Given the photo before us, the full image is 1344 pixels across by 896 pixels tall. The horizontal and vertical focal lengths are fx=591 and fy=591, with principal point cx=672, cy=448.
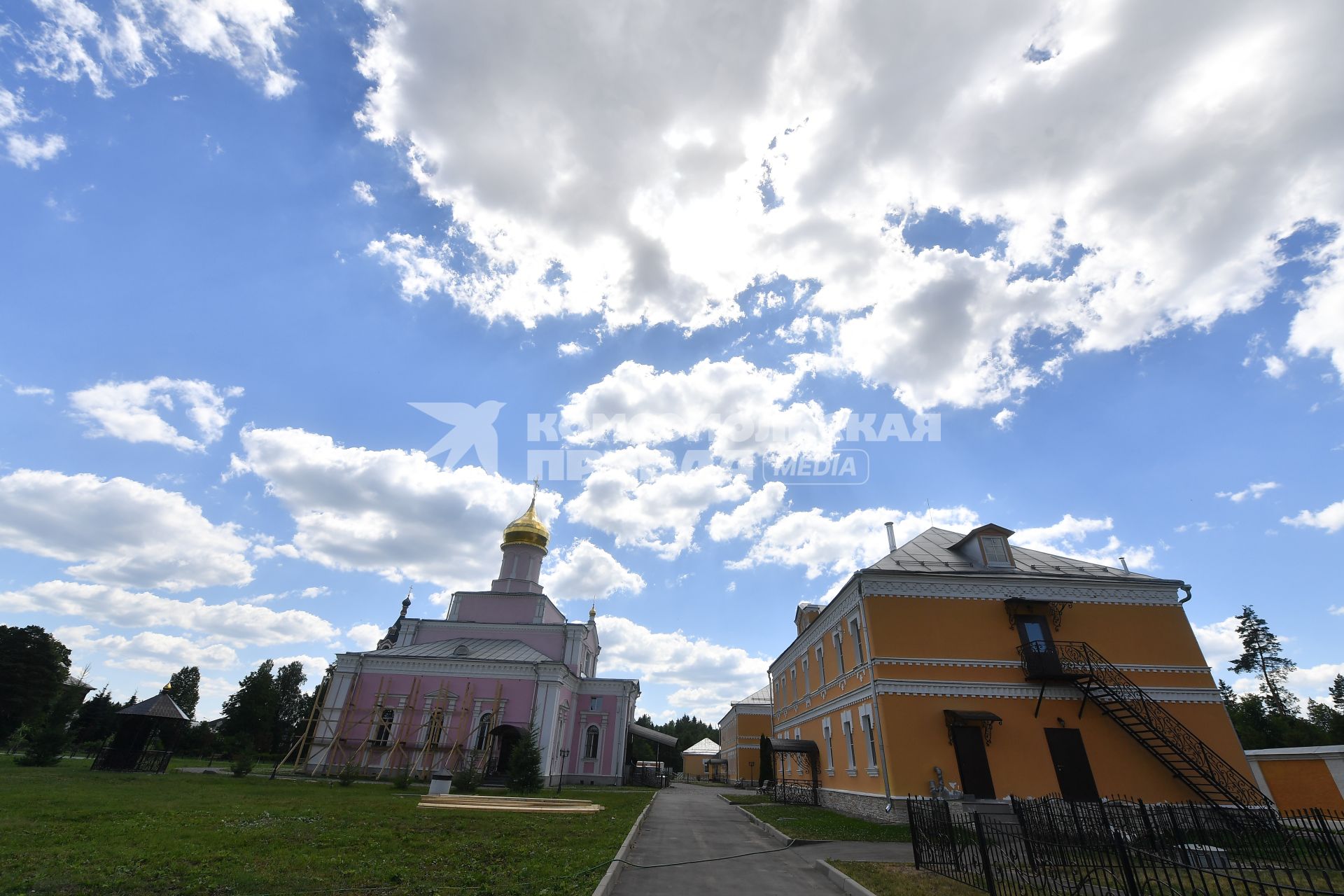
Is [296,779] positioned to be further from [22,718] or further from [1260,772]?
[1260,772]

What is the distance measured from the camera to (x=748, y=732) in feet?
170

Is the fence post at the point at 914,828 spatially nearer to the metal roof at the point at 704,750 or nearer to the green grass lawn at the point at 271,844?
the green grass lawn at the point at 271,844

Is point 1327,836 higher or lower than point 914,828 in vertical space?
higher

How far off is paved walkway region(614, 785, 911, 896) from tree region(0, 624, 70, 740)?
4828 cm

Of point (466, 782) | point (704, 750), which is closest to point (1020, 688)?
point (466, 782)

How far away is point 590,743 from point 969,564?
25.8m

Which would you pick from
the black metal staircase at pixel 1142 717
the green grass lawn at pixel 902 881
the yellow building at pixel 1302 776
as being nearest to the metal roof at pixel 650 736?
the black metal staircase at pixel 1142 717

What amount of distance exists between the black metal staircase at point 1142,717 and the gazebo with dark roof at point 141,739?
34534 millimetres

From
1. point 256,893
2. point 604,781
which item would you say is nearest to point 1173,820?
point 256,893

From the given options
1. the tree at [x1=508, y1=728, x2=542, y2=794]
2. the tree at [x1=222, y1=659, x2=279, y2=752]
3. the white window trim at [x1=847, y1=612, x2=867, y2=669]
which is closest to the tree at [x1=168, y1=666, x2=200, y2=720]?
the tree at [x1=222, y1=659, x2=279, y2=752]

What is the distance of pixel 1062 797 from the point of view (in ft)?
56.9

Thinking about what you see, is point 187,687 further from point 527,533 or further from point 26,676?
point 527,533

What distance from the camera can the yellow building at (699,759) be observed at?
6862cm

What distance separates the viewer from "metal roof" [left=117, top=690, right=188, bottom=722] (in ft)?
83.5
